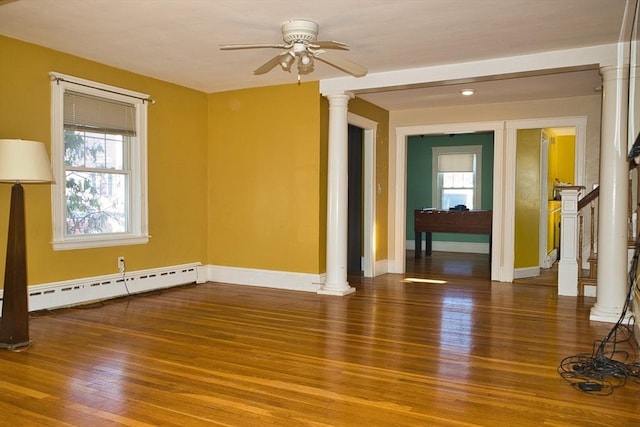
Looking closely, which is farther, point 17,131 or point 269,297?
point 269,297

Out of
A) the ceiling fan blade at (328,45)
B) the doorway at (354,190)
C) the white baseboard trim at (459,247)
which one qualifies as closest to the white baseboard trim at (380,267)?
the doorway at (354,190)

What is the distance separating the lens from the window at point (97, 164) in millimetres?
4707

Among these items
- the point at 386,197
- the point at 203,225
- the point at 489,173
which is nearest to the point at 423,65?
the point at 386,197

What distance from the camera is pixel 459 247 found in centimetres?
1041

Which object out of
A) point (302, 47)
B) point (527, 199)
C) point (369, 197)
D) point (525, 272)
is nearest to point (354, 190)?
point (369, 197)

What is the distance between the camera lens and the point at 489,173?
32.8 ft

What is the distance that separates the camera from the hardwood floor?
2447 millimetres

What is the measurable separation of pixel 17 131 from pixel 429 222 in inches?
245

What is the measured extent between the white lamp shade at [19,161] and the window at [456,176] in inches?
322

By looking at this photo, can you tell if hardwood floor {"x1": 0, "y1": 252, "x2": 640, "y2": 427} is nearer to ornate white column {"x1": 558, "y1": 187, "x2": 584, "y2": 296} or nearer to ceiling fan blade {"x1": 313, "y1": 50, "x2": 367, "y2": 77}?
ornate white column {"x1": 558, "y1": 187, "x2": 584, "y2": 296}

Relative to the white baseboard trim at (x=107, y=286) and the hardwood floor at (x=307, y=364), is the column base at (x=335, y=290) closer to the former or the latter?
the hardwood floor at (x=307, y=364)

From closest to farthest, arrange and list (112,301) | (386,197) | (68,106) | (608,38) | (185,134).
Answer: (608,38), (68,106), (112,301), (185,134), (386,197)

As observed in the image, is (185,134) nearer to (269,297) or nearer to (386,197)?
(269,297)

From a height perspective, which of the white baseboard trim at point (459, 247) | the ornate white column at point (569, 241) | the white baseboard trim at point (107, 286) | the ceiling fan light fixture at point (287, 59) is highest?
the ceiling fan light fixture at point (287, 59)
